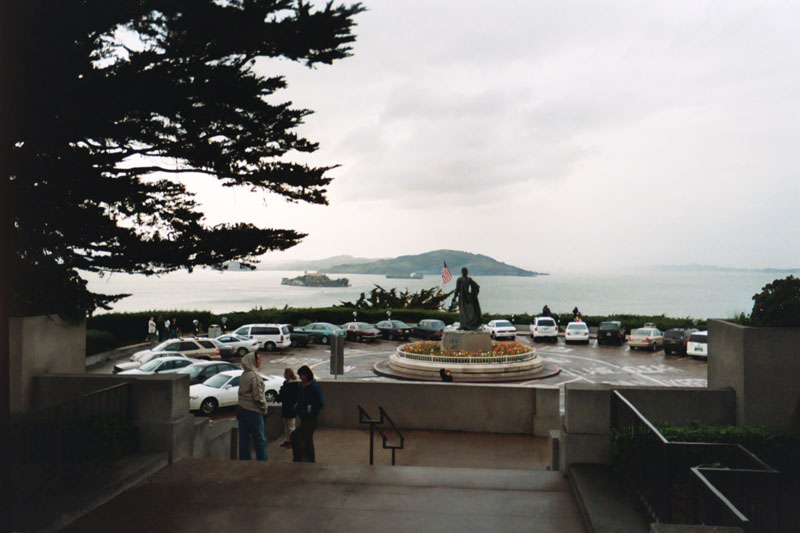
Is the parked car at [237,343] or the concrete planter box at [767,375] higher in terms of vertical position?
the concrete planter box at [767,375]

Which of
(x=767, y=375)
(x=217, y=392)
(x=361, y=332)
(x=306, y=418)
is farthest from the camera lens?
(x=361, y=332)

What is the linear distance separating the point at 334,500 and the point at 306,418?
8.83 ft

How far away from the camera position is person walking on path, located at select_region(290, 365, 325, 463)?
30.8 feet

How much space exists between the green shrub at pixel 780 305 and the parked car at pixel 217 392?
14721 millimetres

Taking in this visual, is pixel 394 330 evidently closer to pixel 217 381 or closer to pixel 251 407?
pixel 217 381

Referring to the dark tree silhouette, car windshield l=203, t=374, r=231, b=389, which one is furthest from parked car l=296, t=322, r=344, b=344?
the dark tree silhouette

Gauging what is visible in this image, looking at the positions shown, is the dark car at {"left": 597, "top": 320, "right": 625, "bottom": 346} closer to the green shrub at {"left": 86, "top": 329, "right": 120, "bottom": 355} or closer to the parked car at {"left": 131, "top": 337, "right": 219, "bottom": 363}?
the parked car at {"left": 131, "top": 337, "right": 219, "bottom": 363}

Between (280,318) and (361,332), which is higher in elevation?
(280,318)

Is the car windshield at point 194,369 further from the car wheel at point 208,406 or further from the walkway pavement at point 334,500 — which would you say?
the walkway pavement at point 334,500

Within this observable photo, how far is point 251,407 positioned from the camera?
923cm

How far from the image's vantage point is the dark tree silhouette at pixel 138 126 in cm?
751

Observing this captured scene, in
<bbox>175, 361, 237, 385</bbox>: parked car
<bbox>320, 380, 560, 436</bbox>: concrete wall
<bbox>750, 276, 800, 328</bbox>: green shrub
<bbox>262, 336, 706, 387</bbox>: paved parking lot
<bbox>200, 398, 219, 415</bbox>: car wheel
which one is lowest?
<bbox>262, 336, 706, 387</bbox>: paved parking lot

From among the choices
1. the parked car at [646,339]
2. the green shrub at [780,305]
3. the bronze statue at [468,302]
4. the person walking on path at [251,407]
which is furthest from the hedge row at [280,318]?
the green shrub at [780,305]

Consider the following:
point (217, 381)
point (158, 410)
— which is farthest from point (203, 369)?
point (158, 410)
